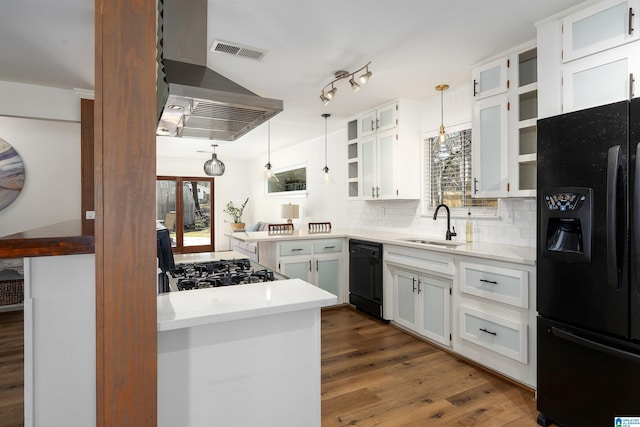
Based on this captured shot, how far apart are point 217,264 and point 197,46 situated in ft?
4.42

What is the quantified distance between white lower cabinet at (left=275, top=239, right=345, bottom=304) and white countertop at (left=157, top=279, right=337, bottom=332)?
2371 mm

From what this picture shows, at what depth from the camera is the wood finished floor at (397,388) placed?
6.97 ft

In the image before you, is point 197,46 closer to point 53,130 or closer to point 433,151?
point 433,151

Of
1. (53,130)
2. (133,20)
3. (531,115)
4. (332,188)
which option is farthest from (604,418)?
(53,130)

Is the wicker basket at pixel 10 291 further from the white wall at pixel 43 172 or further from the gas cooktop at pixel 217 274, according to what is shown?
the gas cooktop at pixel 217 274

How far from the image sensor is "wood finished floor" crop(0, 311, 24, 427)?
2188mm

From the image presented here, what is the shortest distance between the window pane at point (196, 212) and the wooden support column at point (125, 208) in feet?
27.4

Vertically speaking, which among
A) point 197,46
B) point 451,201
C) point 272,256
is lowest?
point 272,256

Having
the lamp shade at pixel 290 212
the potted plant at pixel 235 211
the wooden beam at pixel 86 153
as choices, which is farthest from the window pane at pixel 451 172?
the potted plant at pixel 235 211

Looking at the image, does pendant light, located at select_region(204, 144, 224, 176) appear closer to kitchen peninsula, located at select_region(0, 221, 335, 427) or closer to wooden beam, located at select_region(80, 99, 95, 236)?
wooden beam, located at select_region(80, 99, 95, 236)

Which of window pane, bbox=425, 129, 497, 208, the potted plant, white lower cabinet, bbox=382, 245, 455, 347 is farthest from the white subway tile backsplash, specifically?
the potted plant

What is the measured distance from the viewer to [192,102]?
177cm

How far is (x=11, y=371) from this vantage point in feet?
9.02

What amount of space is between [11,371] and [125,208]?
110 inches
